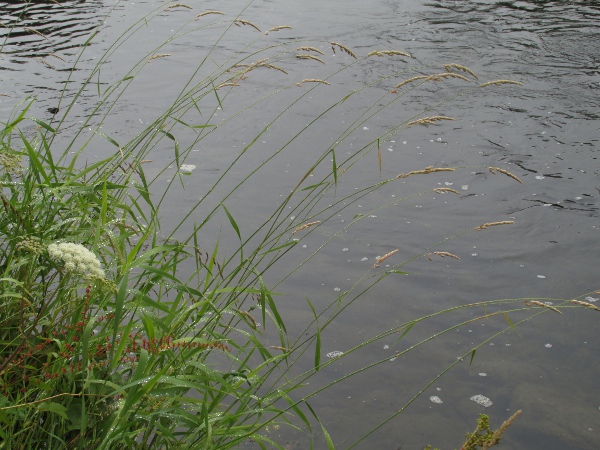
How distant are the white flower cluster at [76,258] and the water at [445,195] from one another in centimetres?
215

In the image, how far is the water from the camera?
430 cm

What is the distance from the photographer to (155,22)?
11367 mm

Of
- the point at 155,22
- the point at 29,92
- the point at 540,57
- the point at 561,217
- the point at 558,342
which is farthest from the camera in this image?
the point at 155,22

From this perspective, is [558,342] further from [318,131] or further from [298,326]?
[318,131]

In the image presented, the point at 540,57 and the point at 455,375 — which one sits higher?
the point at 540,57

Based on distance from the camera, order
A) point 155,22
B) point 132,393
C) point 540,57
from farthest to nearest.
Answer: point 155,22, point 540,57, point 132,393

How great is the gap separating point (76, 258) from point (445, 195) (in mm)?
5002

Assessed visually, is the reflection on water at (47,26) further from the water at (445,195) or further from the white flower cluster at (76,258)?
the white flower cluster at (76,258)

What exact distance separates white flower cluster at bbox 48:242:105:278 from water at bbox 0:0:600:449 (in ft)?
7.06

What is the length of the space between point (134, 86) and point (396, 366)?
570 centimetres

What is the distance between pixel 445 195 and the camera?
6645 mm

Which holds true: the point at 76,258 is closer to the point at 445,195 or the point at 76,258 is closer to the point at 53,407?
the point at 53,407

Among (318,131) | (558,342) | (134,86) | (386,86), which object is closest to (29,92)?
(134,86)

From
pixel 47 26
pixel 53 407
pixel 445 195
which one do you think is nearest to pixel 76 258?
pixel 53 407
